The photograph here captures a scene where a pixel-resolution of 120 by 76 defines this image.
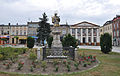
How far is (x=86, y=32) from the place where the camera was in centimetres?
5044

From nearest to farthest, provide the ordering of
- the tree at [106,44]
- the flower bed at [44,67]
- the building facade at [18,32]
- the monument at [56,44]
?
the flower bed at [44,67], the monument at [56,44], the tree at [106,44], the building facade at [18,32]

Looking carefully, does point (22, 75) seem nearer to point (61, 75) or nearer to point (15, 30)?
point (61, 75)

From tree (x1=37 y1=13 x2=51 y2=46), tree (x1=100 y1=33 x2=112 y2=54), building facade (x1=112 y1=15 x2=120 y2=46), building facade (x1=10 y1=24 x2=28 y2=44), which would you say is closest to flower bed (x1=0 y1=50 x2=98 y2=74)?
tree (x1=100 y1=33 x2=112 y2=54)

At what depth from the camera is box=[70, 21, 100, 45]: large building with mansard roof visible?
49906mm

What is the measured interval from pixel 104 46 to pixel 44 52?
11222 mm

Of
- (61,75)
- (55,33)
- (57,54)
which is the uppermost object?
(55,33)

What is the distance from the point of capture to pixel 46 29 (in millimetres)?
37938

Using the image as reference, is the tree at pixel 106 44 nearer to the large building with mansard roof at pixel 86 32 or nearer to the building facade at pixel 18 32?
the large building with mansard roof at pixel 86 32

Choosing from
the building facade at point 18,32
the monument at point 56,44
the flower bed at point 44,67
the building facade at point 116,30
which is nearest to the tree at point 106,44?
the monument at point 56,44

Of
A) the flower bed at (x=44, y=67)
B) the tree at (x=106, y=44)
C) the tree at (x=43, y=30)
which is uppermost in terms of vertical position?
the tree at (x=43, y=30)

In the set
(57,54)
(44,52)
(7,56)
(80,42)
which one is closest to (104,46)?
(57,54)

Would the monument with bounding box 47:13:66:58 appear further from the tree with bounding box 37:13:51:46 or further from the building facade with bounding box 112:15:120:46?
the building facade with bounding box 112:15:120:46

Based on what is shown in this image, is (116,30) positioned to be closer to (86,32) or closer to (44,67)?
(86,32)

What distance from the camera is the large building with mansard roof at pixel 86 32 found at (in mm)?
49906
